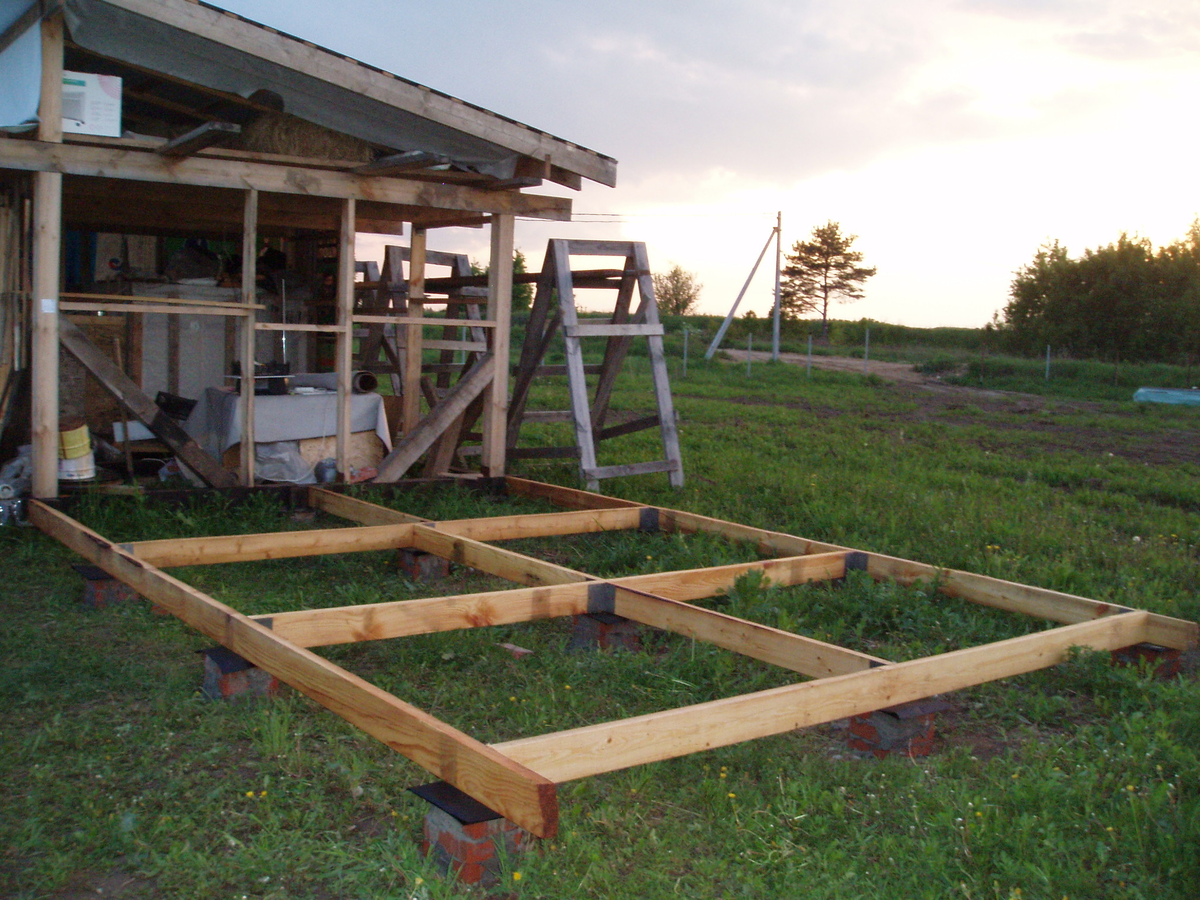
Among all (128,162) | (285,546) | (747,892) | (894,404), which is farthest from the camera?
(894,404)

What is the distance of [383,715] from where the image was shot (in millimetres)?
2854

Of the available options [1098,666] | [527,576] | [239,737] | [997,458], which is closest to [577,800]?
[239,737]

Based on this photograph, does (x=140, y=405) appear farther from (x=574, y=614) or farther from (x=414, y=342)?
(x=574, y=614)

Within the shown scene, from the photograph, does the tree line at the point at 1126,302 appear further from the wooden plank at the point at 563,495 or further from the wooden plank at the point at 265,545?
the wooden plank at the point at 265,545

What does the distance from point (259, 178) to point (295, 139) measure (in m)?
0.55

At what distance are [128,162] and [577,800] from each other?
5305 mm

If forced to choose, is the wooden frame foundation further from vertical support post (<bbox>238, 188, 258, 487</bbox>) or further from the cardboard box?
the cardboard box

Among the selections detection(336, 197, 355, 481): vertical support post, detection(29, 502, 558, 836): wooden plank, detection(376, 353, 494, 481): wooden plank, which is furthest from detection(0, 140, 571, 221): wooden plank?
detection(29, 502, 558, 836): wooden plank

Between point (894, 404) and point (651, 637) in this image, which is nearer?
point (651, 637)

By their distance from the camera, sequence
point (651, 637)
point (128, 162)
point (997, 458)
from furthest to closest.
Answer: point (997, 458) < point (128, 162) < point (651, 637)

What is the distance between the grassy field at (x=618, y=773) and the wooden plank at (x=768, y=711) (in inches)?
7.5

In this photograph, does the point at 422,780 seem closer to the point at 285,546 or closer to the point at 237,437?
the point at 285,546

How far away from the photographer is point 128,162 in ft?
21.0

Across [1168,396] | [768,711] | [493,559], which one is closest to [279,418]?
[493,559]
